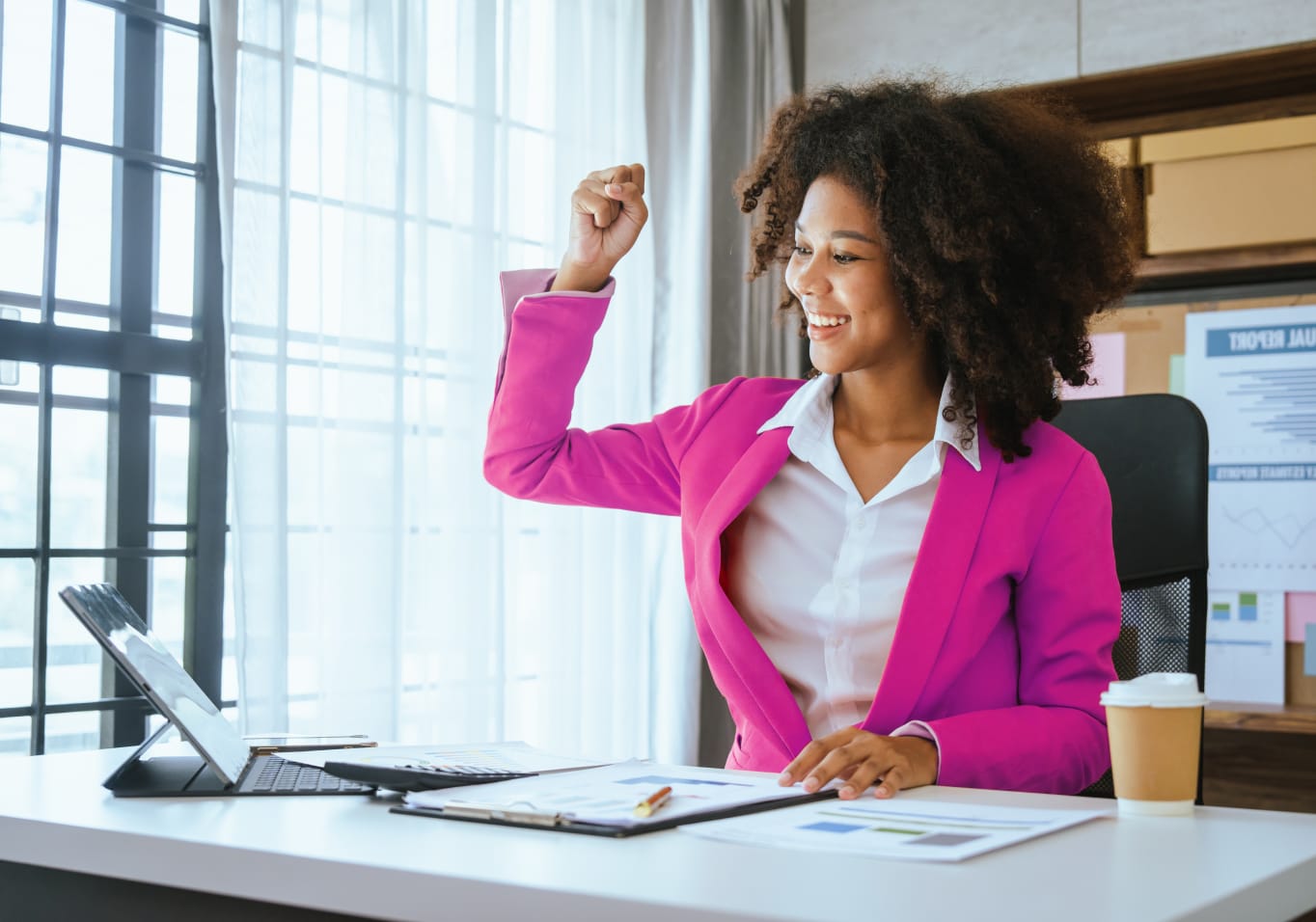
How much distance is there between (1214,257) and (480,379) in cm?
157

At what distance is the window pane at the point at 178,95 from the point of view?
7.29ft

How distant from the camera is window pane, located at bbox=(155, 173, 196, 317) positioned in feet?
7.23

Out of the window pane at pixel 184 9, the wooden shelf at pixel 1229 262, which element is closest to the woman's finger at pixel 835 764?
the window pane at pixel 184 9

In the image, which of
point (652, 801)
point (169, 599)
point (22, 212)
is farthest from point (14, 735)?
point (652, 801)

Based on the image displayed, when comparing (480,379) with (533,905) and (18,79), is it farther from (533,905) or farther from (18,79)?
(533,905)

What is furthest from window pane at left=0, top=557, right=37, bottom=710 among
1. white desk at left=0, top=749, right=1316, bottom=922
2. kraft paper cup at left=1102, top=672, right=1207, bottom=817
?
kraft paper cup at left=1102, top=672, right=1207, bottom=817

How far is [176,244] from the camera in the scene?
2.22 meters

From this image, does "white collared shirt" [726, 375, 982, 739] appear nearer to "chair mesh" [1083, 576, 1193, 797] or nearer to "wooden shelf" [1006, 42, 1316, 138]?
"chair mesh" [1083, 576, 1193, 797]

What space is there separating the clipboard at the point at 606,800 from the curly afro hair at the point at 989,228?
0.55 m

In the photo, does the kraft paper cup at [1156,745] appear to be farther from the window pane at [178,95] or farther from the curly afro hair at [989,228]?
the window pane at [178,95]

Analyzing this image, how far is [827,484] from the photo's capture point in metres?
1.45

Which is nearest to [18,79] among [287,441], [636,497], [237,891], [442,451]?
[287,441]

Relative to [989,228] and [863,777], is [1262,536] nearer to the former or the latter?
[989,228]

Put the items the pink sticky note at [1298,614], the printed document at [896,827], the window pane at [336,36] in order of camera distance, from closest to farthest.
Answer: the printed document at [896,827]
the window pane at [336,36]
the pink sticky note at [1298,614]
